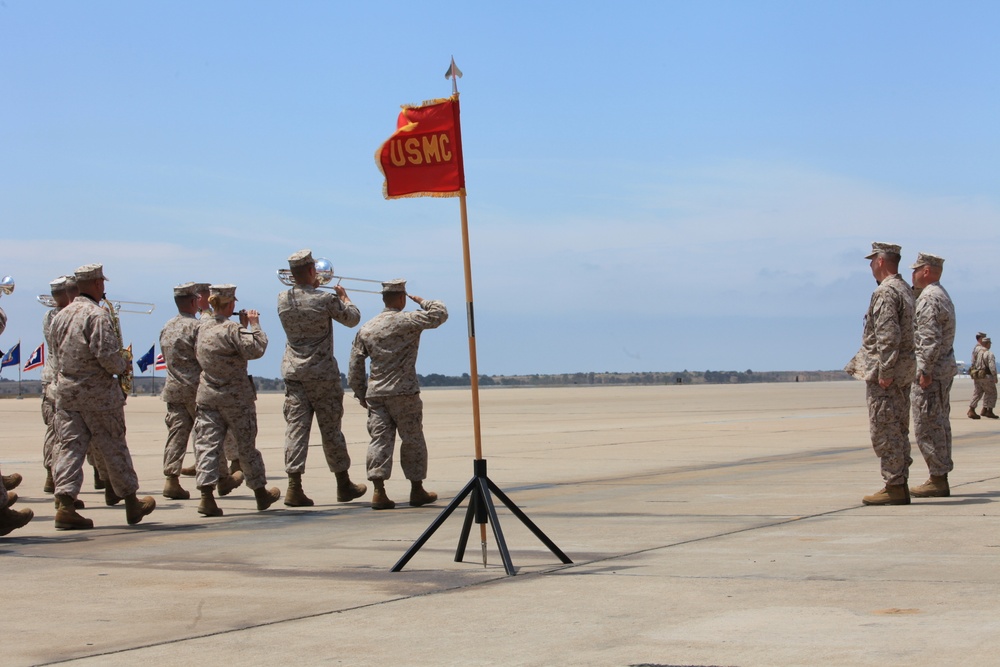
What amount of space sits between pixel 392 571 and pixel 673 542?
1.99 metres

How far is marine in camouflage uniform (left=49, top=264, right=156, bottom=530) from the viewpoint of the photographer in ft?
32.9

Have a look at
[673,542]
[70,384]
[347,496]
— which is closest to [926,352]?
[673,542]

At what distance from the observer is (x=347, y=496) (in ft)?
39.6

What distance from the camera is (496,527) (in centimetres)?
757

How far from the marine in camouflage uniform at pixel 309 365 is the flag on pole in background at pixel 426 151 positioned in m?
3.45

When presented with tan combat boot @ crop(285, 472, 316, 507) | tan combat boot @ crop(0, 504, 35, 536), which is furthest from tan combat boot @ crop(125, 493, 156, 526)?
tan combat boot @ crop(285, 472, 316, 507)

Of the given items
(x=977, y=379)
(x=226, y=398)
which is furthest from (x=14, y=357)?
(x=226, y=398)

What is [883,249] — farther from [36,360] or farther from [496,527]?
[36,360]

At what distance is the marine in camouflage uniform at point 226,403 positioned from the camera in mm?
11195

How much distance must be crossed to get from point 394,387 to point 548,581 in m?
4.67

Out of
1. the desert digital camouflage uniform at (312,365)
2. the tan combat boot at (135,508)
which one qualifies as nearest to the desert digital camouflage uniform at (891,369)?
the desert digital camouflage uniform at (312,365)

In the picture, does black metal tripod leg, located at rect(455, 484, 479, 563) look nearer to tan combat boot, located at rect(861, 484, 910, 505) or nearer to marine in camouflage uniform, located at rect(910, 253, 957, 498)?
tan combat boot, located at rect(861, 484, 910, 505)

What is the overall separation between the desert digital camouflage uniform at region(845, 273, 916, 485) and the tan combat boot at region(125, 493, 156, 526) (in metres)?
5.69

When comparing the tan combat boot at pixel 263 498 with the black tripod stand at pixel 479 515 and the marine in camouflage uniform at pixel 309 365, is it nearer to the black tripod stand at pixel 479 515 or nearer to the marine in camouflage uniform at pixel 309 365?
the marine in camouflage uniform at pixel 309 365
